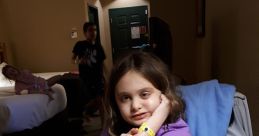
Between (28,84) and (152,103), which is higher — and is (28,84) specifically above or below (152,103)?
below

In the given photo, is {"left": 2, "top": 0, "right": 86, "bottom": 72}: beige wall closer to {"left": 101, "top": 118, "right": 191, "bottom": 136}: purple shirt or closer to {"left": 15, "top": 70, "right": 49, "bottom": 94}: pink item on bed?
{"left": 15, "top": 70, "right": 49, "bottom": 94}: pink item on bed

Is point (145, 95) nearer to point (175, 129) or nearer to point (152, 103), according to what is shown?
point (152, 103)

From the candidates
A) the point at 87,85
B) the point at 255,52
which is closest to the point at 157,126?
the point at 255,52

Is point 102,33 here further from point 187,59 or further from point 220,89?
point 220,89

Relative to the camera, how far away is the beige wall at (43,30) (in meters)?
5.25

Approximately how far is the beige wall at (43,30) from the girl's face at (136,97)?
4685 millimetres

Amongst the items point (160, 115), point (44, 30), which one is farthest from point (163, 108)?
point (44, 30)

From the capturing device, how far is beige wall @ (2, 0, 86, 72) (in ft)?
17.2

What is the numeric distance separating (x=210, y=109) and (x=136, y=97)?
26cm

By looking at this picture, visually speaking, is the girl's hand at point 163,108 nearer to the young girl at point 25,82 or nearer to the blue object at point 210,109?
the blue object at point 210,109

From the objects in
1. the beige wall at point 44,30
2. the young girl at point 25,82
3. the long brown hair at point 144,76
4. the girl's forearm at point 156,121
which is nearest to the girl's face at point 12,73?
the young girl at point 25,82

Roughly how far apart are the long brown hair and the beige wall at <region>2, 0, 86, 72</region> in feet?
15.1

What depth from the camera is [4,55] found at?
15.7 ft

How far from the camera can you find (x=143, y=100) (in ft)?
2.65
